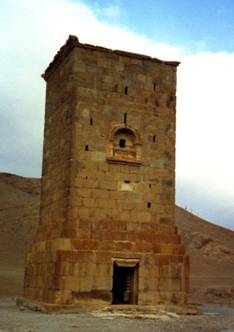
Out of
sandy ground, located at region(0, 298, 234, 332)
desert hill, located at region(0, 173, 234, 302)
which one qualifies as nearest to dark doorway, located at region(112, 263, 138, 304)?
sandy ground, located at region(0, 298, 234, 332)

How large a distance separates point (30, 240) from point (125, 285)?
84.3 ft

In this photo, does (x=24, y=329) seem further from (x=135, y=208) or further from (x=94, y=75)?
(x=94, y=75)

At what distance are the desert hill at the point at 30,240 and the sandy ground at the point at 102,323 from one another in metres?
12.1

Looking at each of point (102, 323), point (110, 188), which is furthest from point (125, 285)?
point (102, 323)

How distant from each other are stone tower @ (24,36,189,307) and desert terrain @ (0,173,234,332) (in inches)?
64.0

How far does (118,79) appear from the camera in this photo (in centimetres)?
1945

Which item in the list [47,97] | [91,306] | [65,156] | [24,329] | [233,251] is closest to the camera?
[24,329]

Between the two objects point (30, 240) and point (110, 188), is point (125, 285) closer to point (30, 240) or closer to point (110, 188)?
point (110, 188)

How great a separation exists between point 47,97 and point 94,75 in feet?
11.2

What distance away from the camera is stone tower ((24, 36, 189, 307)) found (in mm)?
17703

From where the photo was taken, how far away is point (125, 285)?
1934cm

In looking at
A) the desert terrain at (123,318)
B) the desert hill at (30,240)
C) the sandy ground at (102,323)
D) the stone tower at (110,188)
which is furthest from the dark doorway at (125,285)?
the desert hill at (30,240)

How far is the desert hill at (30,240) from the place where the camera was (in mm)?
31578

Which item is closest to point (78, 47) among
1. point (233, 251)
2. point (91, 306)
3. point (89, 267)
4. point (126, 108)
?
point (126, 108)
